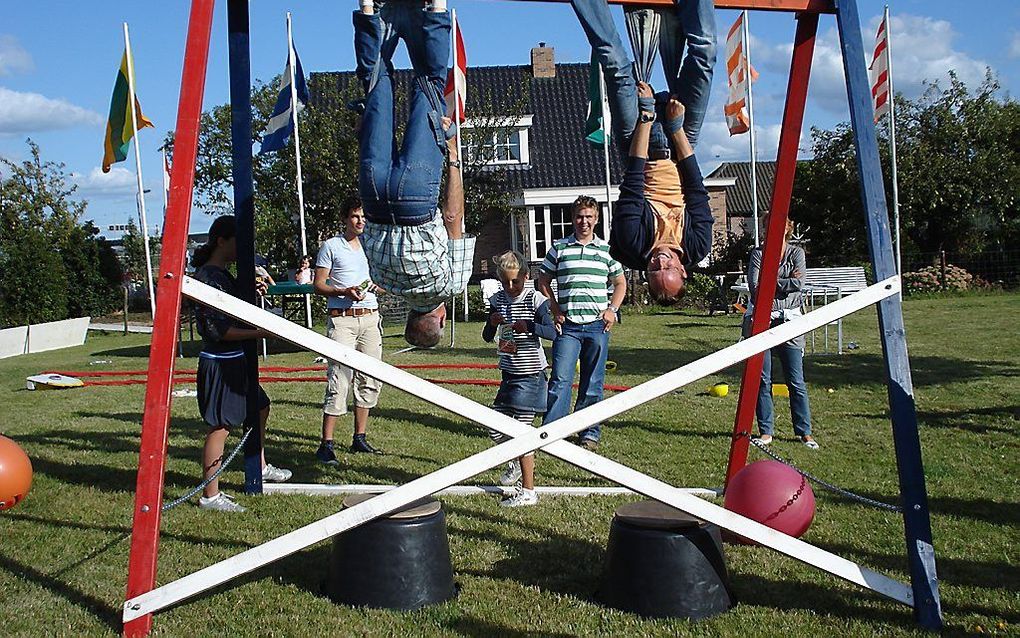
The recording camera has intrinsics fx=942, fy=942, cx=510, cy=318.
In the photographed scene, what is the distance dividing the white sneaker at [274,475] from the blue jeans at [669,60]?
12.6 ft

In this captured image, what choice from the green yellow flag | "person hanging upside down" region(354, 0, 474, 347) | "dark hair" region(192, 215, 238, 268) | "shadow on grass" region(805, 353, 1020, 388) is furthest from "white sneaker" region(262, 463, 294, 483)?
"shadow on grass" region(805, 353, 1020, 388)

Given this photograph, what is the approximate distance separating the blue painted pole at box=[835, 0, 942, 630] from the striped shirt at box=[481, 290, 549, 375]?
247 centimetres

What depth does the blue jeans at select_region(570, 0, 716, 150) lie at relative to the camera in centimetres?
427

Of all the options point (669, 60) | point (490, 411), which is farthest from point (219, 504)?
point (669, 60)

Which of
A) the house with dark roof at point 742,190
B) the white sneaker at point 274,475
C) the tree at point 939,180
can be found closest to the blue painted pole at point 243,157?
the white sneaker at point 274,475

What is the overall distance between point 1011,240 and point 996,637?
29392 mm

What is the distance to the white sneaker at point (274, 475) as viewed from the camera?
22.8 feet

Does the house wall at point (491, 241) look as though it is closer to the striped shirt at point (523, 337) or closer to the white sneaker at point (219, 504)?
the striped shirt at point (523, 337)

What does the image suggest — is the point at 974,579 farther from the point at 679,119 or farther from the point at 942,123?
the point at 942,123

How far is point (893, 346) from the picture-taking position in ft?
14.4

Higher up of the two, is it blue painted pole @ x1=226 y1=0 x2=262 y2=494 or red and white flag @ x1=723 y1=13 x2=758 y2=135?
red and white flag @ x1=723 y1=13 x2=758 y2=135

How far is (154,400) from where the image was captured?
4129mm

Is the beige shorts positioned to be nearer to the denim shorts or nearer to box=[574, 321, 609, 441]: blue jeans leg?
the denim shorts

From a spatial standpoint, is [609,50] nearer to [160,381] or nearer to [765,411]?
[160,381]
